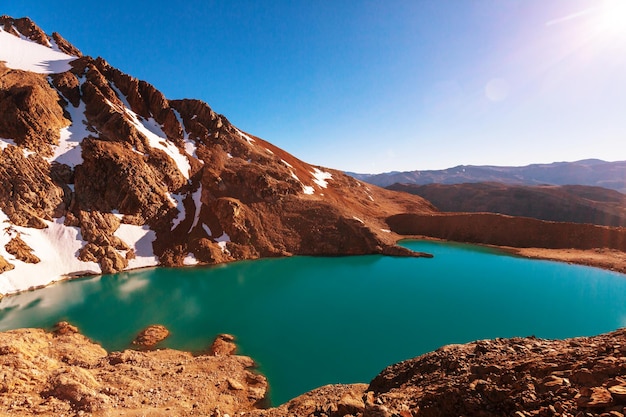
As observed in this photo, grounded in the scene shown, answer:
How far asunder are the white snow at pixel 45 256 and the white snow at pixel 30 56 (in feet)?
142

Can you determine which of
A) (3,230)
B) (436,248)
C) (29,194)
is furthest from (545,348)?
(29,194)

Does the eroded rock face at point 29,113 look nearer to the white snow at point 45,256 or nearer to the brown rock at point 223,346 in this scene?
the white snow at point 45,256

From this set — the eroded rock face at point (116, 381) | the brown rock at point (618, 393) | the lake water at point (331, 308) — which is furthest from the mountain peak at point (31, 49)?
the brown rock at point (618, 393)

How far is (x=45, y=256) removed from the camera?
127 ft

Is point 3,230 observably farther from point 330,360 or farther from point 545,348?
point 545,348

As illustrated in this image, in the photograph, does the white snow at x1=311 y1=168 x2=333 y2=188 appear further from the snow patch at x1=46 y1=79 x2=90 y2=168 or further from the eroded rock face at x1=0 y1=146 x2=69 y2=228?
the eroded rock face at x1=0 y1=146 x2=69 y2=228

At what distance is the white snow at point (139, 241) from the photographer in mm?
44219

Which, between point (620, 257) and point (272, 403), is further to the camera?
point (620, 257)

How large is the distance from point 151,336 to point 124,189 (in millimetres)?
33935

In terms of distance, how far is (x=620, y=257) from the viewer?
4538cm

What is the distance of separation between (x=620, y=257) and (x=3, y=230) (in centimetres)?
8742

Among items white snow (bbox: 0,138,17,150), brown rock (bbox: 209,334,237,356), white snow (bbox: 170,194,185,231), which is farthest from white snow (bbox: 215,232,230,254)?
white snow (bbox: 0,138,17,150)

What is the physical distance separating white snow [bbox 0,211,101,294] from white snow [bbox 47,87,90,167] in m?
11.7

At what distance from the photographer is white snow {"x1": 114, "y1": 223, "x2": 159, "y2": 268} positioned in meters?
44.2
